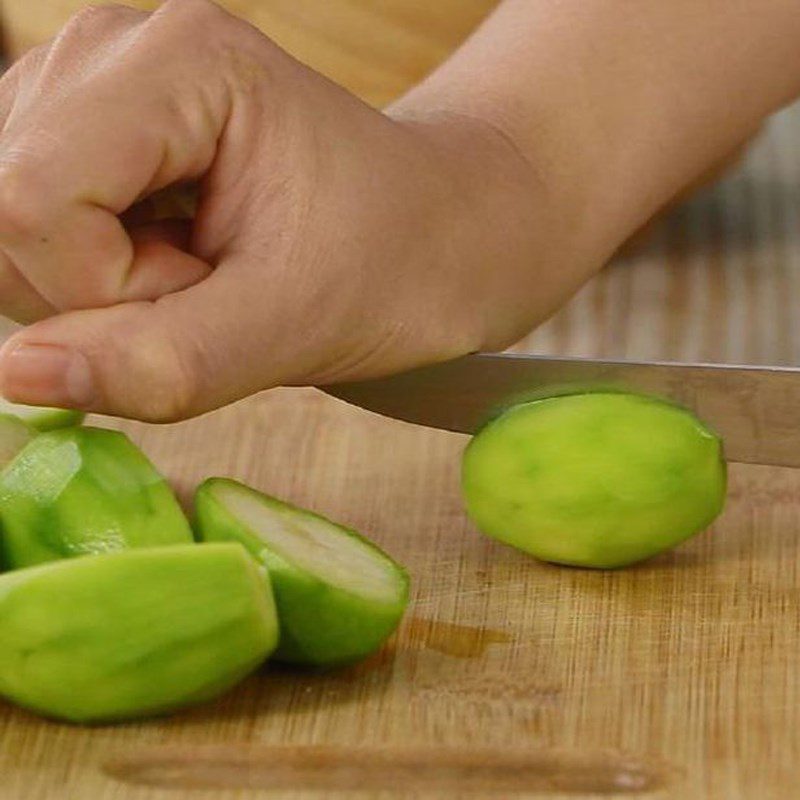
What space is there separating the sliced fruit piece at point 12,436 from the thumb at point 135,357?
0.34 feet

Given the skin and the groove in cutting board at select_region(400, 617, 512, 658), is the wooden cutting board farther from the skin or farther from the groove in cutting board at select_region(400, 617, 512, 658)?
the skin

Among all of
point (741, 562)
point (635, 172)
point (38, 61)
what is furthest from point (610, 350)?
point (38, 61)

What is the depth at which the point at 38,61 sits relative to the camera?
107cm

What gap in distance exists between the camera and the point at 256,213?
3.24 feet

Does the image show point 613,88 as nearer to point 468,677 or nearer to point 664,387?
point 664,387

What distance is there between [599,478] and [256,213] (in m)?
0.21

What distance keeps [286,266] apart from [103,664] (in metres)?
0.22

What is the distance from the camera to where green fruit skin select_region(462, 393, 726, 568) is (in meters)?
0.99

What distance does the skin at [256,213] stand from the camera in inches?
36.8

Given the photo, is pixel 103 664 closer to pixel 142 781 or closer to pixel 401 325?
pixel 142 781

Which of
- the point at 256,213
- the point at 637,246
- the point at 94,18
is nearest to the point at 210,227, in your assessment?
the point at 256,213

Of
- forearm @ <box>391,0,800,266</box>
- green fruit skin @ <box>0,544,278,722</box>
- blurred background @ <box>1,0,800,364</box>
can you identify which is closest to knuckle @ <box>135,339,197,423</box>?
green fruit skin @ <box>0,544,278,722</box>

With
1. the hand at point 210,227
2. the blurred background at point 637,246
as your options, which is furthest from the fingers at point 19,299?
the blurred background at point 637,246

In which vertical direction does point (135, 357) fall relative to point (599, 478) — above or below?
above
